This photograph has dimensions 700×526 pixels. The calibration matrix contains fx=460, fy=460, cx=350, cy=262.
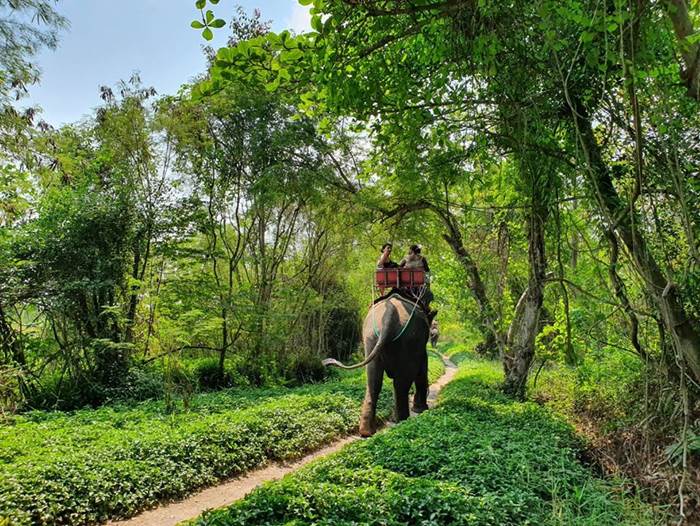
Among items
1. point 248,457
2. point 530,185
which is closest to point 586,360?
point 530,185

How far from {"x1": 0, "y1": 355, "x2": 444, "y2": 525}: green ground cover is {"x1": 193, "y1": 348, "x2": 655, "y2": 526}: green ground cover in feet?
5.66

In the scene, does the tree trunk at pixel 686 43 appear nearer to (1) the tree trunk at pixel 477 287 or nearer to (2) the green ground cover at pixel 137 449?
(2) the green ground cover at pixel 137 449

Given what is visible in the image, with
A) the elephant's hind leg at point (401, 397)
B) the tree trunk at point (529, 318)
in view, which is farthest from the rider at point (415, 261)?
the elephant's hind leg at point (401, 397)

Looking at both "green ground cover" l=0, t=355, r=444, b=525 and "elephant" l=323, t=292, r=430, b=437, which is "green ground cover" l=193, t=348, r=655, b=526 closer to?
"elephant" l=323, t=292, r=430, b=437

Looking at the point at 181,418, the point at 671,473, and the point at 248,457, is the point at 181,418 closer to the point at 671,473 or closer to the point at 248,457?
the point at 248,457

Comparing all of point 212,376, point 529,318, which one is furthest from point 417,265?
point 212,376

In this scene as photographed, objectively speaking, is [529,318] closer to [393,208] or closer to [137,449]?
[393,208]

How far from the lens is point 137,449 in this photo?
5.34 metres

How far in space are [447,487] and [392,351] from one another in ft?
11.1

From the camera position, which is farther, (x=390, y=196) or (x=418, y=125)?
(x=390, y=196)

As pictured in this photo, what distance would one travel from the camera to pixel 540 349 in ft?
28.7

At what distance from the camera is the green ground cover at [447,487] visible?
312 centimetres

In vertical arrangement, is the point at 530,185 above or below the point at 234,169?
below

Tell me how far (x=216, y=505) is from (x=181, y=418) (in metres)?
2.50
